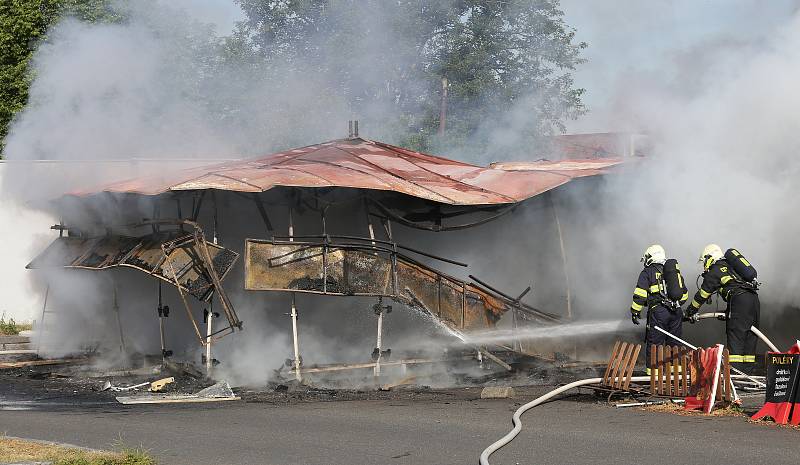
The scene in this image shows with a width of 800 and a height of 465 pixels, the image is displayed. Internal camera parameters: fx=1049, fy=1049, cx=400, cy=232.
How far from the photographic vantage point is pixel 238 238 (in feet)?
56.4

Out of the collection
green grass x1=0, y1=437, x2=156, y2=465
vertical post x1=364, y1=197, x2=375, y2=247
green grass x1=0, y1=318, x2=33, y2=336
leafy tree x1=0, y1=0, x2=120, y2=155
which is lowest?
green grass x1=0, y1=437, x2=156, y2=465

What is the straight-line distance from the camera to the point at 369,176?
1554cm

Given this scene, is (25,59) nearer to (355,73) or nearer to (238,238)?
(355,73)

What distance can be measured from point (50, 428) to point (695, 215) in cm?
1016

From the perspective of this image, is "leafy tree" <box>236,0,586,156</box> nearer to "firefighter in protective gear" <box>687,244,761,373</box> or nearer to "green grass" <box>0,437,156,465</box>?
"firefighter in protective gear" <box>687,244,761,373</box>

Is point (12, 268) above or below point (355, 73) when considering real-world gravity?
below

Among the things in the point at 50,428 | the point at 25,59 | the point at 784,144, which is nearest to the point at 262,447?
the point at 50,428

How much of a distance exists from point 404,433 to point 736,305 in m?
5.91

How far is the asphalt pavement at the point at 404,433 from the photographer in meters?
8.67

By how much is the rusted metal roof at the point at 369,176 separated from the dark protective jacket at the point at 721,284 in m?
3.25

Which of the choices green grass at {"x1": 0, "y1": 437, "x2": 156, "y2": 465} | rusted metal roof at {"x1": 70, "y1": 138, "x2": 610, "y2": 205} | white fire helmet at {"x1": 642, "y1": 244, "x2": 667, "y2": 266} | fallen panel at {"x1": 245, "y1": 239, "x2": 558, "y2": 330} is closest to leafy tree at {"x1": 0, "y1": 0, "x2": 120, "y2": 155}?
rusted metal roof at {"x1": 70, "y1": 138, "x2": 610, "y2": 205}

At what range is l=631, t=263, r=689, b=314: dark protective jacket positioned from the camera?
13859 millimetres

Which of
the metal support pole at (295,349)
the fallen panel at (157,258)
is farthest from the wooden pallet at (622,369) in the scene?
the fallen panel at (157,258)

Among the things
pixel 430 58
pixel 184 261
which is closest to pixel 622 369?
pixel 184 261
